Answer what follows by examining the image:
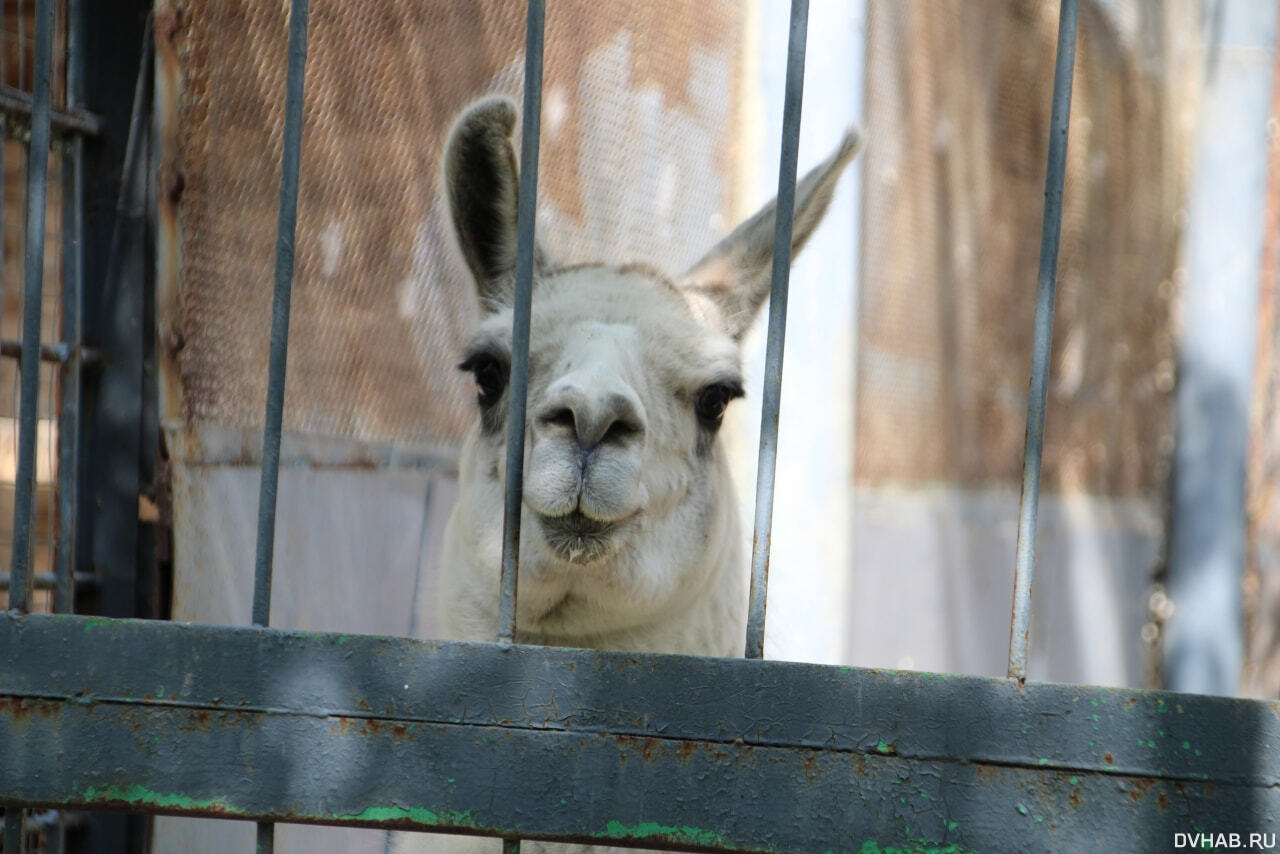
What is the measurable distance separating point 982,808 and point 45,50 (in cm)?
174

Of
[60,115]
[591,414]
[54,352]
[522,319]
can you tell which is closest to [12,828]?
[522,319]

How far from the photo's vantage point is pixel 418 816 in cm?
156

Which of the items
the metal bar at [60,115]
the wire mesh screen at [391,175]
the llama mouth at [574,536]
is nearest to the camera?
the llama mouth at [574,536]

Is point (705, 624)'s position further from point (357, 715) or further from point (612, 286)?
point (357, 715)

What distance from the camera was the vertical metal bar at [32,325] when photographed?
1.62 metres

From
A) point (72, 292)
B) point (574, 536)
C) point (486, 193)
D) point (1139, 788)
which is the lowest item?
point (1139, 788)

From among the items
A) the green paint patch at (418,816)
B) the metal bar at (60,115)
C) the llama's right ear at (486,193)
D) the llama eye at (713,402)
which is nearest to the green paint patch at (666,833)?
the green paint patch at (418,816)

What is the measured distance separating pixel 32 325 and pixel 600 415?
0.94 m

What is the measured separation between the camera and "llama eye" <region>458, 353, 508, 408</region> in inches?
111

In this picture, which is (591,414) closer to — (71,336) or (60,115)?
(71,336)

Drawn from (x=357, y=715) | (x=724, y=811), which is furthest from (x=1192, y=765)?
(x=357, y=715)

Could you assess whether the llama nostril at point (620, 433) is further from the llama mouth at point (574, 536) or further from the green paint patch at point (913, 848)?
the green paint patch at point (913, 848)

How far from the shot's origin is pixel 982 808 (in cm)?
156

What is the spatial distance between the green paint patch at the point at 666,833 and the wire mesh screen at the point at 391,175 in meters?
1.78
